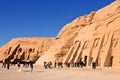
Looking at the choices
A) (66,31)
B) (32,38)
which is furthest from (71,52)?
(32,38)

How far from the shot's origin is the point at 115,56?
145ft

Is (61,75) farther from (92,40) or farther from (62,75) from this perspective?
(92,40)

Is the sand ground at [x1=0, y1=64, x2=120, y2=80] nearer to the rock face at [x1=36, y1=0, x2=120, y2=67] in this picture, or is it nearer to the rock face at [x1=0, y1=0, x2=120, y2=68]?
the rock face at [x1=36, y1=0, x2=120, y2=67]

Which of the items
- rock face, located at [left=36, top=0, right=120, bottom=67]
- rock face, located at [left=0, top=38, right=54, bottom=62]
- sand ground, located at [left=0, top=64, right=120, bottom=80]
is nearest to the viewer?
sand ground, located at [left=0, top=64, right=120, bottom=80]

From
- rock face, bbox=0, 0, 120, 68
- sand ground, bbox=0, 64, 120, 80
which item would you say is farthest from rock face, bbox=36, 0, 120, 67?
sand ground, bbox=0, 64, 120, 80

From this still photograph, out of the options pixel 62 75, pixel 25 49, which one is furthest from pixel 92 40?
pixel 25 49

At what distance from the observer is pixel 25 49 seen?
326ft

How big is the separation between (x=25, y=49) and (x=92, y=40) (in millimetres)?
50193

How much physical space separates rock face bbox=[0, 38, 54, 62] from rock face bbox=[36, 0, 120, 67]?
27.9m

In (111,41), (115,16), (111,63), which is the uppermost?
(115,16)

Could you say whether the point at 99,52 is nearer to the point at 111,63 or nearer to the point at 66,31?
the point at 111,63

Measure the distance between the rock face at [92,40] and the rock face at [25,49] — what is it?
27920 mm

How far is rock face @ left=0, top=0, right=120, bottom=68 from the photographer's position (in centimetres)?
4544

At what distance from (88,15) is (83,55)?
13471mm
